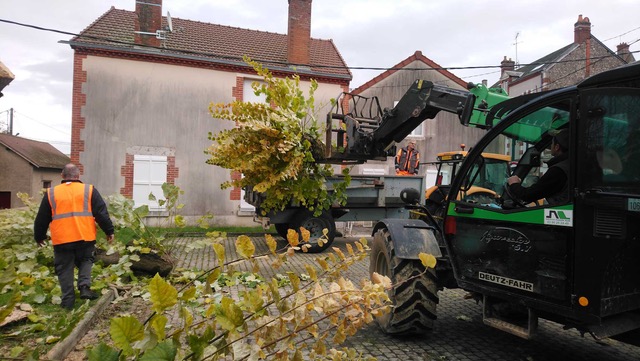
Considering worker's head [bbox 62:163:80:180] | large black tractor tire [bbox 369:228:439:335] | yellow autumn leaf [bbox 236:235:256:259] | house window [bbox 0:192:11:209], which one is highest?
worker's head [bbox 62:163:80:180]

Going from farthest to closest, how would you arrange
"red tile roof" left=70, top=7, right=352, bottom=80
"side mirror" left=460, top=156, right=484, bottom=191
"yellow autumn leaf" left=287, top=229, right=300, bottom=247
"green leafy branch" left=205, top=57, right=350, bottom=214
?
"red tile roof" left=70, top=7, right=352, bottom=80 → "green leafy branch" left=205, top=57, right=350, bottom=214 → "side mirror" left=460, top=156, right=484, bottom=191 → "yellow autumn leaf" left=287, top=229, right=300, bottom=247

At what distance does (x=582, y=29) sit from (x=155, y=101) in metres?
23.7

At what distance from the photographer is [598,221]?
121 inches

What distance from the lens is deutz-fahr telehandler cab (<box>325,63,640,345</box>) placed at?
3062 millimetres

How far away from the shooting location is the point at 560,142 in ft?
11.6

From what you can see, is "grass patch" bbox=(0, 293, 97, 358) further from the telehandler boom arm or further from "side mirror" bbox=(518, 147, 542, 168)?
"side mirror" bbox=(518, 147, 542, 168)

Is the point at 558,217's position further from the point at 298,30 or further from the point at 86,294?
the point at 298,30

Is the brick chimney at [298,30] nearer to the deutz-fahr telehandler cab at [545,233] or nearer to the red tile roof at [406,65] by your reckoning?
the red tile roof at [406,65]

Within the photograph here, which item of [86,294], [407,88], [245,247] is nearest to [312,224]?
[86,294]

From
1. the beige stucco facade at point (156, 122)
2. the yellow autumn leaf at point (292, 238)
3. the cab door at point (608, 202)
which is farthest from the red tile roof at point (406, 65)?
the yellow autumn leaf at point (292, 238)

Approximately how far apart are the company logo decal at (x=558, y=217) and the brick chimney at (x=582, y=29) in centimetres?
2663

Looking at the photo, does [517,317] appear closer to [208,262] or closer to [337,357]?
[337,357]

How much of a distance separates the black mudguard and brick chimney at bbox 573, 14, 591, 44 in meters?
25.9

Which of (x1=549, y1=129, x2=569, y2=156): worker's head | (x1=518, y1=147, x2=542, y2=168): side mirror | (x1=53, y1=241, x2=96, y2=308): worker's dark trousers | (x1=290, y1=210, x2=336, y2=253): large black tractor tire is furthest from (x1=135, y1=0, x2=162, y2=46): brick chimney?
(x1=549, y1=129, x2=569, y2=156): worker's head
